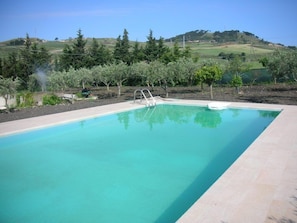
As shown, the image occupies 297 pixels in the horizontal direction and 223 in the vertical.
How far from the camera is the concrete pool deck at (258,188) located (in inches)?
173

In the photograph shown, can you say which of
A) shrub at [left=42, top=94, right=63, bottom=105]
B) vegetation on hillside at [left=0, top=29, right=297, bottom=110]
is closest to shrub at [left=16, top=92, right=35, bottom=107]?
shrub at [left=42, top=94, right=63, bottom=105]

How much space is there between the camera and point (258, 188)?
5.24 meters

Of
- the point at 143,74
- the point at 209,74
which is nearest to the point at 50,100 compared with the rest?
the point at 143,74

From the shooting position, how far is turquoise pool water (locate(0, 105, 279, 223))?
223 inches

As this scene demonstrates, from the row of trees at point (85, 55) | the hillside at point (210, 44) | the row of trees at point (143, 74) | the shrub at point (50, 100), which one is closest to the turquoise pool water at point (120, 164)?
the shrub at point (50, 100)

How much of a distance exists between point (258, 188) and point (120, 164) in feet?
13.2

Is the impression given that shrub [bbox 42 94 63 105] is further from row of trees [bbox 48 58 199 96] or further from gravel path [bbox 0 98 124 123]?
row of trees [bbox 48 58 199 96]

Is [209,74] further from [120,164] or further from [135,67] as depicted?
[120,164]

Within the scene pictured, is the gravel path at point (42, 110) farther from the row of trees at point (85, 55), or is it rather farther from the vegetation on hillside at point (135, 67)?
the row of trees at point (85, 55)

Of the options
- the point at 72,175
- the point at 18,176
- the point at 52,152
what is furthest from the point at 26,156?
the point at 72,175

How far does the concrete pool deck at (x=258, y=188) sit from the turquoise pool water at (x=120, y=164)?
72 centimetres

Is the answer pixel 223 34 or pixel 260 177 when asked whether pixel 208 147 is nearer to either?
pixel 260 177

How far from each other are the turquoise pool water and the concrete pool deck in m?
0.72

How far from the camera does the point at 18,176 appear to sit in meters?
7.48
